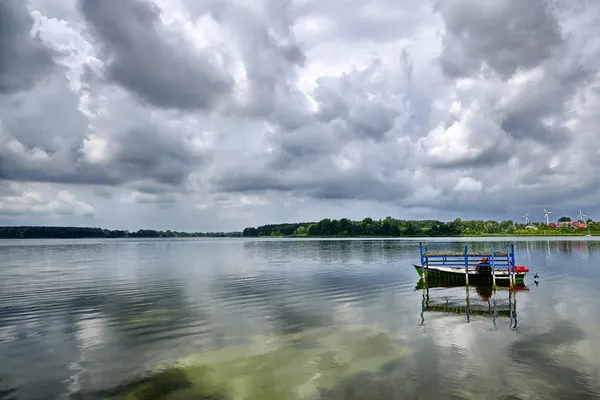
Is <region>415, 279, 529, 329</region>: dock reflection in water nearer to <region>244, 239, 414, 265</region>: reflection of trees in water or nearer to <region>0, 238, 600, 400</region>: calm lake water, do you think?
<region>0, 238, 600, 400</region>: calm lake water

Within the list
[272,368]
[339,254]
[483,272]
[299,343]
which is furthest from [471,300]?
[339,254]

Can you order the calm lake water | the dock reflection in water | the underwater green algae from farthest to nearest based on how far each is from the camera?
the dock reflection in water
the calm lake water
the underwater green algae

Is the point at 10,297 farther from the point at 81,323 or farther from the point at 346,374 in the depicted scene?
the point at 346,374

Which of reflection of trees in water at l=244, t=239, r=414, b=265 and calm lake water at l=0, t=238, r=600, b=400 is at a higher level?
reflection of trees in water at l=244, t=239, r=414, b=265

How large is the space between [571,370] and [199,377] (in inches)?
662

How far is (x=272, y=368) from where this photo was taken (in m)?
18.6

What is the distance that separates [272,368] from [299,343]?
13.9ft

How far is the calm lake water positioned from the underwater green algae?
85 millimetres

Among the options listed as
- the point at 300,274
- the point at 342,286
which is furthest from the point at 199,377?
the point at 300,274

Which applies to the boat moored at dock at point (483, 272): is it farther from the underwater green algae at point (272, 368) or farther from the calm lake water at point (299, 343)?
the underwater green algae at point (272, 368)

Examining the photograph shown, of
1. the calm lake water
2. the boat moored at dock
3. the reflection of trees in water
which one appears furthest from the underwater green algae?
the reflection of trees in water

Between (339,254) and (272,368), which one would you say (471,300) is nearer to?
(272,368)

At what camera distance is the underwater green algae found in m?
15.9

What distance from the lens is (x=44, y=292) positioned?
42125 mm
